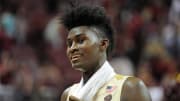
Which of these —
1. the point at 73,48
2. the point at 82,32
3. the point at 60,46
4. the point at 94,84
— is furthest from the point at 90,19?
the point at 60,46

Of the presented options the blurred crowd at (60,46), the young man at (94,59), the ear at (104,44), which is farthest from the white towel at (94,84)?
the blurred crowd at (60,46)

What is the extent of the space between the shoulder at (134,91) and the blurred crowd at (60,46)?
16.5 feet

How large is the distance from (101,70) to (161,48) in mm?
6884

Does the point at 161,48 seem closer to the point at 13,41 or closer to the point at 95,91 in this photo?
the point at 13,41

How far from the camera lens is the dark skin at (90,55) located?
16.5 ft

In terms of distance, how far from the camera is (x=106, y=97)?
5121 mm

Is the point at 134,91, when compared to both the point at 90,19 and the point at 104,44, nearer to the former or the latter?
the point at 104,44

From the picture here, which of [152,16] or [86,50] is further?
[152,16]

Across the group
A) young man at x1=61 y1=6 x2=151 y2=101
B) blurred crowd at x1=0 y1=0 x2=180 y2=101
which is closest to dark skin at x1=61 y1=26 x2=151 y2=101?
young man at x1=61 y1=6 x2=151 y2=101

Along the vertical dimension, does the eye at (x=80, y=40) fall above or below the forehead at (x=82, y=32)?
below

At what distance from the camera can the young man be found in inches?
199

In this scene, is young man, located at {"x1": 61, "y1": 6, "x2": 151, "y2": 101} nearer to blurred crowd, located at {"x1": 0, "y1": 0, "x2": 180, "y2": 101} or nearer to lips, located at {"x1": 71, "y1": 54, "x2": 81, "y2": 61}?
lips, located at {"x1": 71, "y1": 54, "x2": 81, "y2": 61}

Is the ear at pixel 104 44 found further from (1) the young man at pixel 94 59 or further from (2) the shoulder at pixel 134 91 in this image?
(2) the shoulder at pixel 134 91

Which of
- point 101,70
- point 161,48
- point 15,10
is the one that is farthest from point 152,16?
point 101,70
